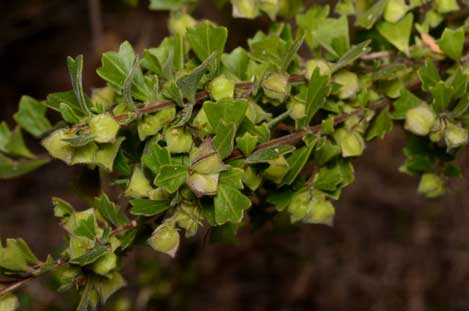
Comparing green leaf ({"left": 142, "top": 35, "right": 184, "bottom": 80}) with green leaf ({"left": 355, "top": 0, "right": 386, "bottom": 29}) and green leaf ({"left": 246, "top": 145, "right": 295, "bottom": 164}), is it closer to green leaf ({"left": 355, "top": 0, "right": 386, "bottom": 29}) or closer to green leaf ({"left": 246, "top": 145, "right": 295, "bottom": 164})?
green leaf ({"left": 246, "top": 145, "right": 295, "bottom": 164})

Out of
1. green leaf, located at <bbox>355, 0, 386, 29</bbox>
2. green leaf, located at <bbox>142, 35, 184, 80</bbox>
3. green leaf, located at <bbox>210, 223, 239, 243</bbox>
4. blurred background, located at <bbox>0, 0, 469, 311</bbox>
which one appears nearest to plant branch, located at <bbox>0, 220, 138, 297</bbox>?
green leaf, located at <bbox>210, 223, 239, 243</bbox>

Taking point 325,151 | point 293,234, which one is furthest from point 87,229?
point 293,234

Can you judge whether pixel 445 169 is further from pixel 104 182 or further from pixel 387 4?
pixel 104 182

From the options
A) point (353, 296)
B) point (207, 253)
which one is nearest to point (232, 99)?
point (207, 253)

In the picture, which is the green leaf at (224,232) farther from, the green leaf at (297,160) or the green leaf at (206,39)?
the green leaf at (206,39)

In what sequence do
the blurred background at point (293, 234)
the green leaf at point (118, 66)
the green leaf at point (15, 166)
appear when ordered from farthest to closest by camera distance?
1. the blurred background at point (293, 234)
2. the green leaf at point (15, 166)
3. the green leaf at point (118, 66)

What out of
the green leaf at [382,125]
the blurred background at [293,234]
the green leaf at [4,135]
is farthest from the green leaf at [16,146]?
the blurred background at [293,234]

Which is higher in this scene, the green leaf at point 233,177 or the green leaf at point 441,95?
the green leaf at point 441,95
